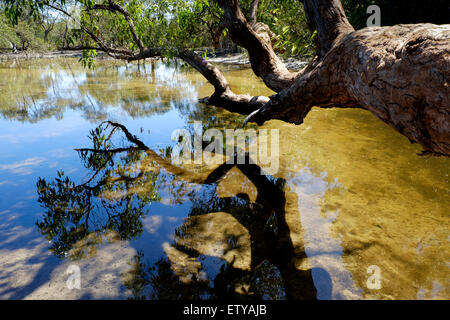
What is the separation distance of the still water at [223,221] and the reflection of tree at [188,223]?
19 mm

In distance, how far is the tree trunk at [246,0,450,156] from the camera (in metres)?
1.60

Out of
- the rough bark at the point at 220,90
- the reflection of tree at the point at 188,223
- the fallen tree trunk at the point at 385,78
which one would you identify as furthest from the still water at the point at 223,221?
the fallen tree trunk at the point at 385,78

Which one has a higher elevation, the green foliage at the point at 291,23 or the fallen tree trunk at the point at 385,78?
the green foliage at the point at 291,23

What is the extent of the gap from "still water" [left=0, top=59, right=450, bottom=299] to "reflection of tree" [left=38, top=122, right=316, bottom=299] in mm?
19

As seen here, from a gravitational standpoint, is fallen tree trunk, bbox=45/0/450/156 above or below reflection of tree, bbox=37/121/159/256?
above

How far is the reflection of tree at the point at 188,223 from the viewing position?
3.08 metres

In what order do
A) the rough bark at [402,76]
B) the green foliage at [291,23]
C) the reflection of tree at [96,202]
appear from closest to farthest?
the rough bark at [402,76], the reflection of tree at [96,202], the green foliage at [291,23]

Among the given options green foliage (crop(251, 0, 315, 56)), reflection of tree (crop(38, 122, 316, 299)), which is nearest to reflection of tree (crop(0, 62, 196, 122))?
reflection of tree (crop(38, 122, 316, 299))

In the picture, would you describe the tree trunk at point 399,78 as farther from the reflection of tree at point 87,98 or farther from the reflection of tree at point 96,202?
the reflection of tree at point 87,98

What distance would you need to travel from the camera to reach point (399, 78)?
1823 millimetres

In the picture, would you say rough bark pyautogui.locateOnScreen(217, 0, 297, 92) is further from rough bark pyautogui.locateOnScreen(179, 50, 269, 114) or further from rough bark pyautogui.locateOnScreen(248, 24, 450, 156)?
rough bark pyautogui.locateOnScreen(248, 24, 450, 156)

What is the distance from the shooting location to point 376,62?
6.72 feet

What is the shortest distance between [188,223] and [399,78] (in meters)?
3.41

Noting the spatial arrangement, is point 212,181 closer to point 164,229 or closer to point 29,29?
point 164,229
